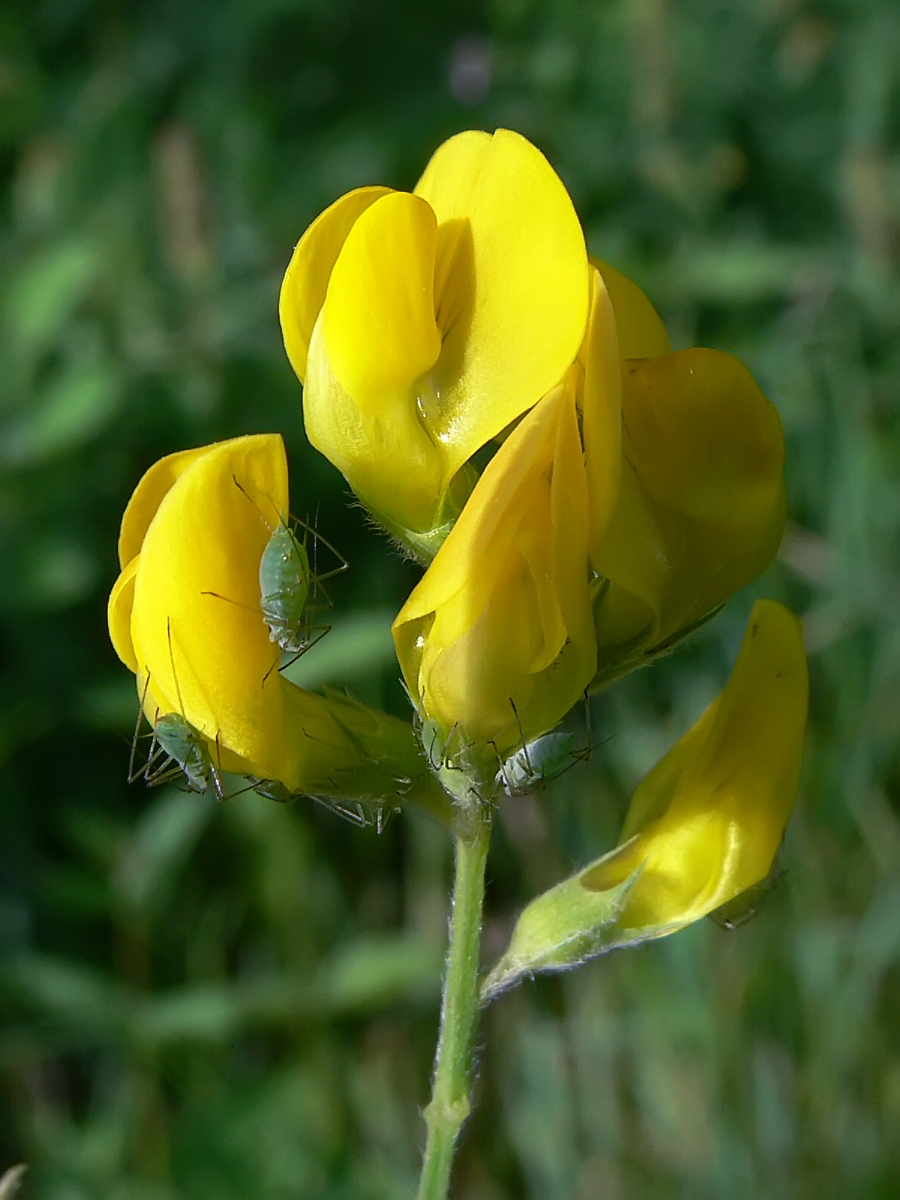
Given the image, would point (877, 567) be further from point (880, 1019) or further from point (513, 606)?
point (513, 606)

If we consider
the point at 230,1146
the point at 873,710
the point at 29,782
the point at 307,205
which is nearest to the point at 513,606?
the point at 230,1146

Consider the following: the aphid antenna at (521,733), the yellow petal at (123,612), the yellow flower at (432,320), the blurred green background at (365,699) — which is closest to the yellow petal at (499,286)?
the yellow flower at (432,320)

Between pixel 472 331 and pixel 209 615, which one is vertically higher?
pixel 472 331

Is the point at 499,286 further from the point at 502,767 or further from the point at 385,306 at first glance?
the point at 502,767

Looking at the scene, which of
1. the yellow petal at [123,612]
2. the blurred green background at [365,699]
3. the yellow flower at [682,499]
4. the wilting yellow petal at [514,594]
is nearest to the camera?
the wilting yellow petal at [514,594]

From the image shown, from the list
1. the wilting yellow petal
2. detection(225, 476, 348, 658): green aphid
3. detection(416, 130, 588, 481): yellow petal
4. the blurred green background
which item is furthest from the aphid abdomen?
the blurred green background

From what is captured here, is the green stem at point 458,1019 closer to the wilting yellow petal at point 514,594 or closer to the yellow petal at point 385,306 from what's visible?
the wilting yellow petal at point 514,594
